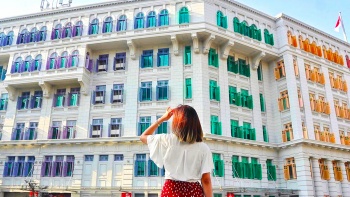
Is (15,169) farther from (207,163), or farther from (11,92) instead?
(207,163)

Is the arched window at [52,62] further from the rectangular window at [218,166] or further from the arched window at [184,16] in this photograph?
the rectangular window at [218,166]

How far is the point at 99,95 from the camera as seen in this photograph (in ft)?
68.5

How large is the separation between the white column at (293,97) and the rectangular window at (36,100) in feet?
58.5

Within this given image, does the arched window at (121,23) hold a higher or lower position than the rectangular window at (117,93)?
higher

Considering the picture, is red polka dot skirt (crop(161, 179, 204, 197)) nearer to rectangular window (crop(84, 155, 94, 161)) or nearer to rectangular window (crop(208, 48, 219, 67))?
rectangular window (crop(84, 155, 94, 161))

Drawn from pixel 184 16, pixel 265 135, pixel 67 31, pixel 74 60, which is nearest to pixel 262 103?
pixel 265 135

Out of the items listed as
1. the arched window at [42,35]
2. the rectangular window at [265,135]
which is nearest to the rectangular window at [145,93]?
the rectangular window at [265,135]

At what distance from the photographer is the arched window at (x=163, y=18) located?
20.9 metres

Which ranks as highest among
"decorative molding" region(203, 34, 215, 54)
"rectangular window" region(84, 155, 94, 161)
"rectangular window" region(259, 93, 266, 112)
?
"decorative molding" region(203, 34, 215, 54)

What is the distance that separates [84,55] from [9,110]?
23.3 ft

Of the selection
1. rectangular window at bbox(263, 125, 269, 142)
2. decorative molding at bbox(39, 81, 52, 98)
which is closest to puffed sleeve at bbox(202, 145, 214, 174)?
rectangular window at bbox(263, 125, 269, 142)

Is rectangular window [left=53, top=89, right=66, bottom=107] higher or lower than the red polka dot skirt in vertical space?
higher

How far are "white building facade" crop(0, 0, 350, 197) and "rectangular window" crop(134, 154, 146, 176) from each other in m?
0.08

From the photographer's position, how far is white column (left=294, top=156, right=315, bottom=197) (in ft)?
62.4
